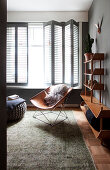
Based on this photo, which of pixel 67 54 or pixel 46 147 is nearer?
pixel 46 147

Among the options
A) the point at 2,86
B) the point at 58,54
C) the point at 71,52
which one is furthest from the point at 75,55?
the point at 2,86

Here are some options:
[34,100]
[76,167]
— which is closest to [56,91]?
[34,100]

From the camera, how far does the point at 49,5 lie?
13.8 feet

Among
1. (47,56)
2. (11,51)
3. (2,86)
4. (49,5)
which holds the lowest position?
(2,86)

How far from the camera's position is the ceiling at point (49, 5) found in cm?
399

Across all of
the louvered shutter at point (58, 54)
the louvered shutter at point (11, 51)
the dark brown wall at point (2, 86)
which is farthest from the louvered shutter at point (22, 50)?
the dark brown wall at point (2, 86)

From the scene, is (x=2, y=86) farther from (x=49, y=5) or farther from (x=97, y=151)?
(x=49, y=5)

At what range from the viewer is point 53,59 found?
4566 mm

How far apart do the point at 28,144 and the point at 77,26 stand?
3.69 m

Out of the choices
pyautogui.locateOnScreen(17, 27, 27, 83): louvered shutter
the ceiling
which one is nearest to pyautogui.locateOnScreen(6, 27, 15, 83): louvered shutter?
pyautogui.locateOnScreen(17, 27, 27, 83): louvered shutter

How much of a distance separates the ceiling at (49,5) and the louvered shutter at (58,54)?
54 centimetres

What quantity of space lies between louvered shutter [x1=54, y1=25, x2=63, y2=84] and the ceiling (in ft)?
1.77

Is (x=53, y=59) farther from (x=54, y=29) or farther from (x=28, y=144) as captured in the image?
(x=28, y=144)

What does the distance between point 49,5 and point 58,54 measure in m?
1.33
